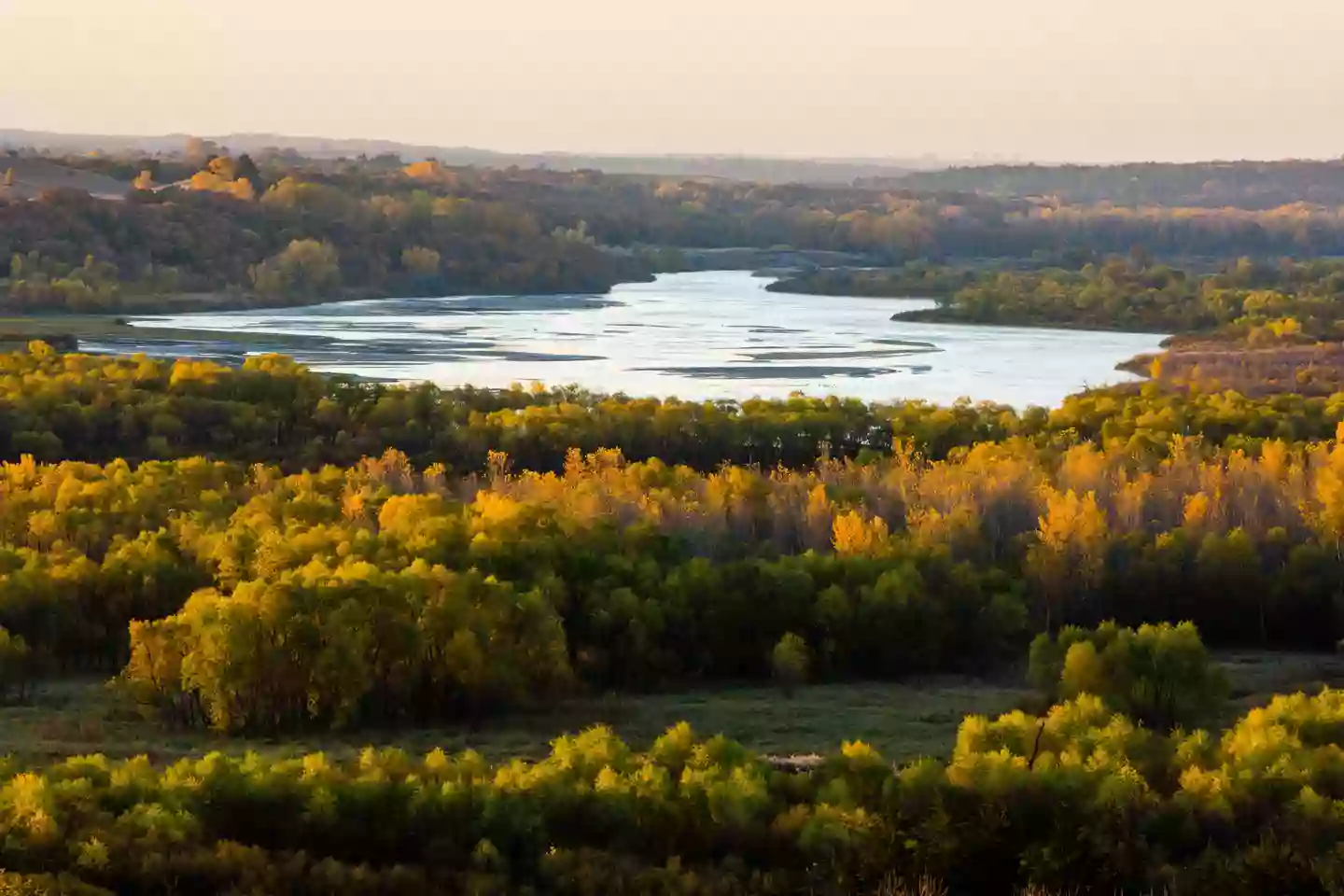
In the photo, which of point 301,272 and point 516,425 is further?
point 301,272

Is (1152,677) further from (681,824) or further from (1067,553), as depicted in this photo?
(681,824)

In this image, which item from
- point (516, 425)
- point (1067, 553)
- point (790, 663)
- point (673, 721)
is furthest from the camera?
point (516, 425)

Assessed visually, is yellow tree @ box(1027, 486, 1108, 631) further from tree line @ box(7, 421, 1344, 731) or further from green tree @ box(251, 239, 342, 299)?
green tree @ box(251, 239, 342, 299)

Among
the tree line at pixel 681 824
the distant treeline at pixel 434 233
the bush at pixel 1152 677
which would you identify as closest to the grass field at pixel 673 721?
the bush at pixel 1152 677

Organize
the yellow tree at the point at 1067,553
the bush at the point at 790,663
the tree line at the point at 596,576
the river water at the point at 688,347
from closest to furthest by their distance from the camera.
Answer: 1. the tree line at the point at 596,576
2. the bush at the point at 790,663
3. the yellow tree at the point at 1067,553
4. the river water at the point at 688,347

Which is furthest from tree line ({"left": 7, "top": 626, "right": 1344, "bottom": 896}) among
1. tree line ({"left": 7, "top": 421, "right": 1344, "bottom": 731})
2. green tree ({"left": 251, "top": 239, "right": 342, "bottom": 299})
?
green tree ({"left": 251, "top": 239, "right": 342, "bottom": 299})

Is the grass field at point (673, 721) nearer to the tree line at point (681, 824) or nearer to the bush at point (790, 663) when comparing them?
the bush at point (790, 663)

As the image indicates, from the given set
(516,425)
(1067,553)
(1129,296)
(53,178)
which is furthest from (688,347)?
(53,178)
